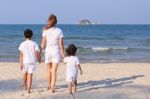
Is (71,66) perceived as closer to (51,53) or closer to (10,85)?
(51,53)

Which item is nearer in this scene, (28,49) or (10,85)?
(28,49)

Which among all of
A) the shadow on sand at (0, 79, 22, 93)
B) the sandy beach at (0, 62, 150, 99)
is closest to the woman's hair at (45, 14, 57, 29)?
the sandy beach at (0, 62, 150, 99)

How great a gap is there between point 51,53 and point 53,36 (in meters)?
0.35

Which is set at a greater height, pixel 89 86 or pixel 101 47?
pixel 89 86


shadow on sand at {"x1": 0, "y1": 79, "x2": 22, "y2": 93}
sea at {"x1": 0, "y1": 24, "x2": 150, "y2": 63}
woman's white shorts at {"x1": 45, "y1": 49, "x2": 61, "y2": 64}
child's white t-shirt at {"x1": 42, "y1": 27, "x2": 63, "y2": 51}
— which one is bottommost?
sea at {"x1": 0, "y1": 24, "x2": 150, "y2": 63}

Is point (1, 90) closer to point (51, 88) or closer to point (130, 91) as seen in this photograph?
point (51, 88)

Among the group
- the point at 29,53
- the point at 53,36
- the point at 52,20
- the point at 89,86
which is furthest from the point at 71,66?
the point at 89,86

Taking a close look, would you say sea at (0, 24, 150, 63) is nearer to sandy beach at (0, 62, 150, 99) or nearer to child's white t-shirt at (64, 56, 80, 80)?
sandy beach at (0, 62, 150, 99)

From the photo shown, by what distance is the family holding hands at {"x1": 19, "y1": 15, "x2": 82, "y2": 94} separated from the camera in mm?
8633

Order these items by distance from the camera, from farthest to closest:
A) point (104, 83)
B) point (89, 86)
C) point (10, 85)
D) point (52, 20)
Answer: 1. point (104, 83)
2. point (10, 85)
3. point (89, 86)
4. point (52, 20)

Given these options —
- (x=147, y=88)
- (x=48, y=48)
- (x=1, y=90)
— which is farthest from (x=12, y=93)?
(x=147, y=88)

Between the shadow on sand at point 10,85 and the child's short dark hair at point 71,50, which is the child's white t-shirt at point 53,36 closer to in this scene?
the child's short dark hair at point 71,50

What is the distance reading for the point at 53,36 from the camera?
8.62m

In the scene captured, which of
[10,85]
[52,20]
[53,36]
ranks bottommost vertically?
[10,85]
